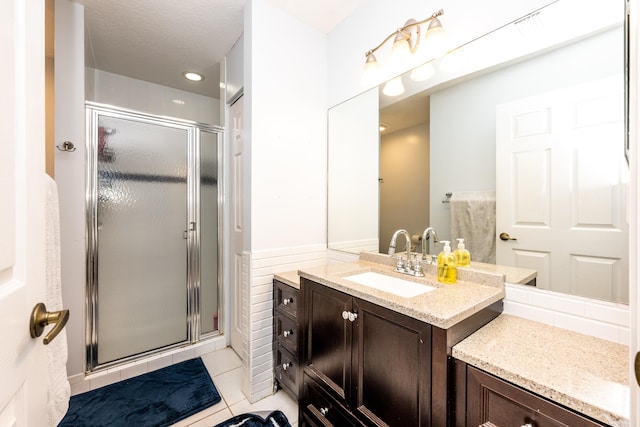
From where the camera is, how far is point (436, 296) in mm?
1062

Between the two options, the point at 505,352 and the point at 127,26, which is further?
the point at 127,26

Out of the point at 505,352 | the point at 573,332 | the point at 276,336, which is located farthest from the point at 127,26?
the point at 573,332

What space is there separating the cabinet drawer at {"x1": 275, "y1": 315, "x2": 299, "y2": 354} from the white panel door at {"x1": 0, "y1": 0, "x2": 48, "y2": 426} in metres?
1.12

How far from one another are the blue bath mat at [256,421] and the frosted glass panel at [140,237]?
3.27 ft

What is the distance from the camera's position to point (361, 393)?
1.12 meters

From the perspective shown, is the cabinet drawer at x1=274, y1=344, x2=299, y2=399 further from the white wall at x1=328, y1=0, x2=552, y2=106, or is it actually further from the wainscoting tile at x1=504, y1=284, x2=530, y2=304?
the white wall at x1=328, y1=0, x2=552, y2=106

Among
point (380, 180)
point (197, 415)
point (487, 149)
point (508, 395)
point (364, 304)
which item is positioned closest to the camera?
point (508, 395)

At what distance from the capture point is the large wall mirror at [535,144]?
937 mm

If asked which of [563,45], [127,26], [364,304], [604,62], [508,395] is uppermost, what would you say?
[127,26]

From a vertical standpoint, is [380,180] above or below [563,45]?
below

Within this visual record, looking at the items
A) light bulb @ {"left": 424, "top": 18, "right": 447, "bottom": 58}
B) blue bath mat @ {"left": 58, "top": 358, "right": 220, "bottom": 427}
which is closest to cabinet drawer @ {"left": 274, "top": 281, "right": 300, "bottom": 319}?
blue bath mat @ {"left": 58, "top": 358, "right": 220, "bottom": 427}

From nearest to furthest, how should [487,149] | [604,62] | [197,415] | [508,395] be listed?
[508,395] → [604,62] → [487,149] → [197,415]

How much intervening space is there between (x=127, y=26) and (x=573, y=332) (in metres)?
3.13

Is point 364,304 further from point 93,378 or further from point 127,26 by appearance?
point 127,26
